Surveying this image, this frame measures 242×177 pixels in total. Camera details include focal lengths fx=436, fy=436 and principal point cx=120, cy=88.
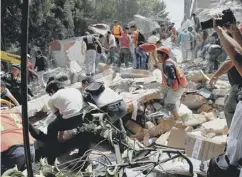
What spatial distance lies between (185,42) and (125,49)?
2.51 meters

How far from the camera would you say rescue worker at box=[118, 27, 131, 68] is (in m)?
13.6

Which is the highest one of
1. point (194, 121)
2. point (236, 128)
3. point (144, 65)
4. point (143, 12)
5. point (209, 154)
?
point (236, 128)

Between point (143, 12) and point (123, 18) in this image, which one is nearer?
point (123, 18)

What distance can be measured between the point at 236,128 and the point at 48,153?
3.12 meters

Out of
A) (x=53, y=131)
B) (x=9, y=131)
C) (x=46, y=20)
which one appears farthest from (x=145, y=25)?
(x=9, y=131)

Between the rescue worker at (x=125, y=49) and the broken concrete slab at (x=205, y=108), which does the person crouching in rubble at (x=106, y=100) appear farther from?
the rescue worker at (x=125, y=49)

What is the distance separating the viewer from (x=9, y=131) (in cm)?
369

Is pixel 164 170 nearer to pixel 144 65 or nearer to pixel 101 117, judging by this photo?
pixel 101 117

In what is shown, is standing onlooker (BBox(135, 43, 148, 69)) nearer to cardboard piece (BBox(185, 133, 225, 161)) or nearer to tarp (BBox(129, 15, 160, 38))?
cardboard piece (BBox(185, 133, 225, 161))

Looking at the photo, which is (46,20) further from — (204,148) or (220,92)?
(204,148)

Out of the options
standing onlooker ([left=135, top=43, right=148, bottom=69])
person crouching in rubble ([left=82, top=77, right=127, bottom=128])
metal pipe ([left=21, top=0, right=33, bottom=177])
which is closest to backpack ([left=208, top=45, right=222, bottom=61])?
standing onlooker ([left=135, top=43, right=148, bottom=69])

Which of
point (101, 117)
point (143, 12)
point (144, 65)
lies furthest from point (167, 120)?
point (143, 12)

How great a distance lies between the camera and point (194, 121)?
644 centimetres

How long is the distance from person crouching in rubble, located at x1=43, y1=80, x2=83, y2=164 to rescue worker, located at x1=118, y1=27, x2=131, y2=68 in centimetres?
854
